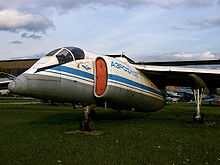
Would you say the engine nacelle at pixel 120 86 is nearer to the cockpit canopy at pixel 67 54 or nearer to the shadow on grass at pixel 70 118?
the cockpit canopy at pixel 67 54

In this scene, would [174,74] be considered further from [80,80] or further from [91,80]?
[80,80]

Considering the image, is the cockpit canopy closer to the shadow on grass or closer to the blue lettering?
the blue lettering

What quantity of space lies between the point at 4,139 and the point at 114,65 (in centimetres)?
463

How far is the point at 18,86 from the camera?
6195mm

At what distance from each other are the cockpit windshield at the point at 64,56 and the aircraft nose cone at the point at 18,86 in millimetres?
1458

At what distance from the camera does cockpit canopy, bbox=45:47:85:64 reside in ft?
24.4

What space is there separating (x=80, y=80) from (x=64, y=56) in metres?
0.99

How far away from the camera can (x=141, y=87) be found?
10.2 metres

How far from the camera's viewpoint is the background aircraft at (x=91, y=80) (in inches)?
265

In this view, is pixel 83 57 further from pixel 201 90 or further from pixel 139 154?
pixel 201 90

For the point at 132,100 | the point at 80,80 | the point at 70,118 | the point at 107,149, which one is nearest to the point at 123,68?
the point at 132,100

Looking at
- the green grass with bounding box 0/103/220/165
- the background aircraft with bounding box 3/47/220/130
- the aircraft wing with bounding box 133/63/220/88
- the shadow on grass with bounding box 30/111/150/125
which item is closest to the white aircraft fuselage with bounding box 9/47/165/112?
the background aircraft with bounding box 3/47/220/130

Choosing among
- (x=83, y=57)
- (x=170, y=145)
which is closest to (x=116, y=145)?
(x=170, y=145)

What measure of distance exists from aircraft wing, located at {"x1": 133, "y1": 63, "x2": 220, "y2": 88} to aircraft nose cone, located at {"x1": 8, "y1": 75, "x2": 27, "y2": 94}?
19.1 feet
